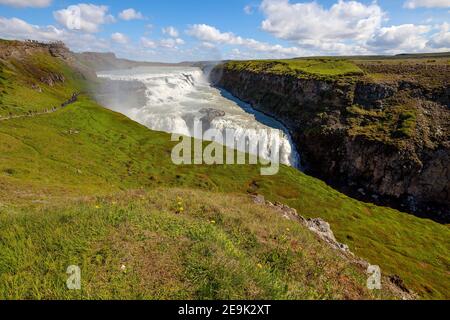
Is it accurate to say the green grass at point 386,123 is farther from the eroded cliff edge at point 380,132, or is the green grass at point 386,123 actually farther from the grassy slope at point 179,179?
the grassy slope at point 179,179

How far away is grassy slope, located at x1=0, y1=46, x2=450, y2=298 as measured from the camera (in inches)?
1748

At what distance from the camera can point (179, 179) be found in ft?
198

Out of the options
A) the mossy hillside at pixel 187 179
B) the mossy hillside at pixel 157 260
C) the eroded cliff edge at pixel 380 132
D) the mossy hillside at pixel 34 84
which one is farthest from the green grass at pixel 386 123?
the mossy hillside at pixel 34 84

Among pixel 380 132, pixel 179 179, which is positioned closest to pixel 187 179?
pixel 179 179

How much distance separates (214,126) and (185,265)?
90477 millimetres

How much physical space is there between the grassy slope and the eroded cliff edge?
11903mm

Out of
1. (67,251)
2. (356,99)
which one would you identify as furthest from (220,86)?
(67,251)

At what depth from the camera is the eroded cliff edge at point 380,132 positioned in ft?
245

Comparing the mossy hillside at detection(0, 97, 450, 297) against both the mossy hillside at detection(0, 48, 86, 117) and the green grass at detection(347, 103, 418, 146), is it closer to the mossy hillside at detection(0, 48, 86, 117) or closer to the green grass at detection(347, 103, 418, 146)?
the mossy hillside at detection(0, 48, 86, 117)

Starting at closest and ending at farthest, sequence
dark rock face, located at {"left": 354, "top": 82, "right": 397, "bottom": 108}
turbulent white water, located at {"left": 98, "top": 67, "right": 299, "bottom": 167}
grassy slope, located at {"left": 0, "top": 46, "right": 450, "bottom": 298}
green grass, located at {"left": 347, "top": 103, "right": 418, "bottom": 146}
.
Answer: grassy slope, located at {"left": 0, "top": 46, "right": 450, "bottom": 298}
green grass, located at {"left": 347, "top": 103, "right": 418, "bottom": 146}
turbulent white water, located at {"left": 98, "top": 67, "right": 299, "bottom": 167}
dark rock face, located at {"left": 354, "top": 82, "right": 397, "bottom": 108}

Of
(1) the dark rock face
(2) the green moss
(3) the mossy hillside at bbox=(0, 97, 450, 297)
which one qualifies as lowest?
(3) the mossy hillside at bbox=(0, 97, 450, 297)

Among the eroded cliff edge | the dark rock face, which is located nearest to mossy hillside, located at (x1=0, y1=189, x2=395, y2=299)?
the eroded cliff edge

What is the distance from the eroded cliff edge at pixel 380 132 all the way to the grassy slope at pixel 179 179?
11.9 meters

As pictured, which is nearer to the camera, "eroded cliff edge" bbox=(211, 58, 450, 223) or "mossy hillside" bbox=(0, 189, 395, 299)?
"mossy hillside" bbox=(0, 189, 395, 299)
